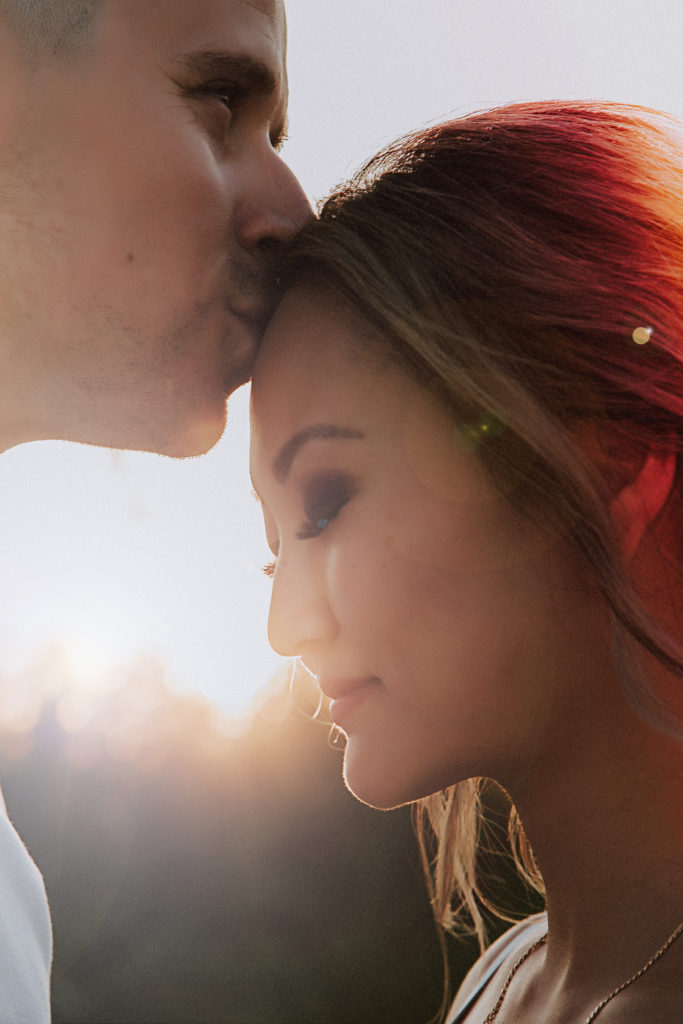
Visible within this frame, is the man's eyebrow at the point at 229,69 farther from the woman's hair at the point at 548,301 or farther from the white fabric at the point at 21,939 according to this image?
the white fabric at the point at 21,939

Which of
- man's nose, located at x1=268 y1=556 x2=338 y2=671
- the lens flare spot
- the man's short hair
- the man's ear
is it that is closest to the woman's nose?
man's nose, located at x1=268 y1=556 x2=338 y2=671

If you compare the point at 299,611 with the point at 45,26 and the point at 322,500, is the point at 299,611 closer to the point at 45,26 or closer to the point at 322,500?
the point at 322,500

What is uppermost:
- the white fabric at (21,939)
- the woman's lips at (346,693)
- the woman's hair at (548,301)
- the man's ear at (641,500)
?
the woman's hair at (548,301)

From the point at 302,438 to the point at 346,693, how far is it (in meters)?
0.59

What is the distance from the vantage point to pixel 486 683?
1763mm

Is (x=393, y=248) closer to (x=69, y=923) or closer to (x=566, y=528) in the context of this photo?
(x=566, y=528)

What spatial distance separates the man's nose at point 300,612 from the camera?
1.92 m

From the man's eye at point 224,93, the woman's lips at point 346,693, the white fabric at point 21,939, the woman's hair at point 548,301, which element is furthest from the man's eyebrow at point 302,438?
the white fabric at point 21,939

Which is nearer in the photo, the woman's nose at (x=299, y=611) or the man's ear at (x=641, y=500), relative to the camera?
the man's ear at (x=641, y=500)

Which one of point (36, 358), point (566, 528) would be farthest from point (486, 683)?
point (36, 358)

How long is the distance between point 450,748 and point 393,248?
1.15 m

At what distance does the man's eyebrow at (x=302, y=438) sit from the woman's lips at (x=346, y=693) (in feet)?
1.63

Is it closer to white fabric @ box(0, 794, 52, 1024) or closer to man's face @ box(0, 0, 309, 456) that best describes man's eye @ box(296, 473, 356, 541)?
man's face @ box(0, 0, 309, 456)

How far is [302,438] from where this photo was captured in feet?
6.32
